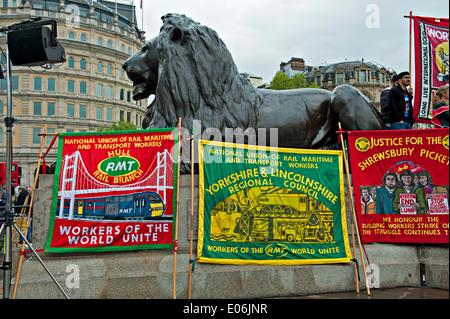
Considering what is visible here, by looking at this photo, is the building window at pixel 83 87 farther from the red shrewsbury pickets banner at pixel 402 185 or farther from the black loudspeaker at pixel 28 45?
the red shrewsbury pickets banner at pixel 402 185

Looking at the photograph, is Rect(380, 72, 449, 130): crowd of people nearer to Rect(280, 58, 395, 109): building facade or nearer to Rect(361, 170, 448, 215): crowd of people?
Rect(361, 170, 448, 215): crowd of people

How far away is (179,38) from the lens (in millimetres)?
7250

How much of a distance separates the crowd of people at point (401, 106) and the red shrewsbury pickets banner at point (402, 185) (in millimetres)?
566

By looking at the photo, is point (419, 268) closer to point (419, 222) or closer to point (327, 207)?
point (419, 222)

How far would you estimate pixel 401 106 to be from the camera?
7.83m

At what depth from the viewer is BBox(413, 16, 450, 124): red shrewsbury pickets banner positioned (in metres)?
7.54

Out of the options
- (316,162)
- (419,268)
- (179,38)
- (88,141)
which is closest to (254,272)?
(316,162)

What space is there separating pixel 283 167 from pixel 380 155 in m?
1.60

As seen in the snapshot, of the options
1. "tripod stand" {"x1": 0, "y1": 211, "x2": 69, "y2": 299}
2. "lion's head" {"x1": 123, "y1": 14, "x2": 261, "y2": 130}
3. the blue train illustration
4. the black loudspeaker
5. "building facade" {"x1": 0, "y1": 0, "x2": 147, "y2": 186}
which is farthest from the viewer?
"building facade" {"x1": 0, "y1": 0, "x2": 147, "y2": 186}

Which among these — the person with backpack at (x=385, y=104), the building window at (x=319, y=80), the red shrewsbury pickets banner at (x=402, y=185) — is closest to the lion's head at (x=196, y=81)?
the red shrewsbury pickets banner at (x=402, y=185)

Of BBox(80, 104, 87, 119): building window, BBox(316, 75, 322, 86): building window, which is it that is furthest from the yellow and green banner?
BBox(316, 75, 322, 86): building window

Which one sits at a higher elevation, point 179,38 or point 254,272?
point 179,38

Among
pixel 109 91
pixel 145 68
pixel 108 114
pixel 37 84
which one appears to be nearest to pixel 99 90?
pixel 109 91
